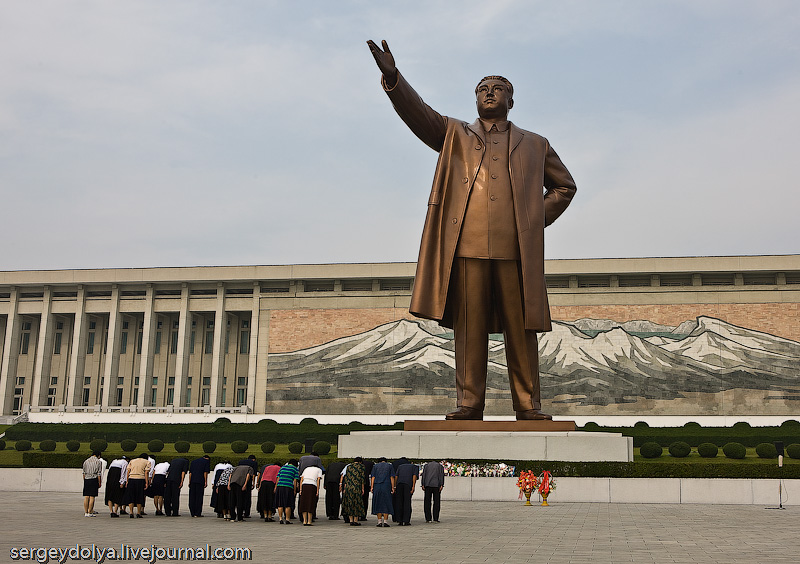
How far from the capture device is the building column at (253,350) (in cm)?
3519

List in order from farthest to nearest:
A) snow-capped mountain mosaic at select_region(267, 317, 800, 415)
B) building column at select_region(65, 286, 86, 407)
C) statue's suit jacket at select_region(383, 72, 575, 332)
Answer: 1. building column at select_region(65, 286, 86, 407)
2. snow-capped mountain mosaic at select_region(267, 317, 800, 415)
3. statue's suit jacket at select_region(383, 72, 575, 332)

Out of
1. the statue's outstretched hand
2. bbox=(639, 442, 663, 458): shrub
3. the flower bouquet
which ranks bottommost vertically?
the flower bouquet

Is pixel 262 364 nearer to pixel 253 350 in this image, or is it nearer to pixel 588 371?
pixel 253 350

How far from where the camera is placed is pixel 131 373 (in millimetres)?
38500

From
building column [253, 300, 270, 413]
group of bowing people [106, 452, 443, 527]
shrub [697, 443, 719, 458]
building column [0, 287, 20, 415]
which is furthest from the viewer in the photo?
building column [0, 287, 20, 415]

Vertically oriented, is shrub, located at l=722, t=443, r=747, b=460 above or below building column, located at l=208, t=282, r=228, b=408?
below

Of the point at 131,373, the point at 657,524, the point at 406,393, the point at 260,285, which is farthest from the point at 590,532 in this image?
the point at 131,373

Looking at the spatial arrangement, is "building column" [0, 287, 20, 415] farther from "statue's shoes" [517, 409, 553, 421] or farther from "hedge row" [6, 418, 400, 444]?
"statue's shoes" [517, 409, 553, 421]

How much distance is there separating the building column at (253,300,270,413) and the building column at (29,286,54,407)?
10808 mm

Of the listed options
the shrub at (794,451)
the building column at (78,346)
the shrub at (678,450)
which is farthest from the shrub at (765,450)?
the building column at (78,346)

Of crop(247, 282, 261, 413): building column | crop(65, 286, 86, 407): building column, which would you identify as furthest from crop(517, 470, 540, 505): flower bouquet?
crop(65, 286, 86, 407): building column

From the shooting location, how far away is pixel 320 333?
34.8 metres

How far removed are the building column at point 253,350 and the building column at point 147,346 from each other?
16.2 feet

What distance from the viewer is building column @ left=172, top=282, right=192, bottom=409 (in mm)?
36750
